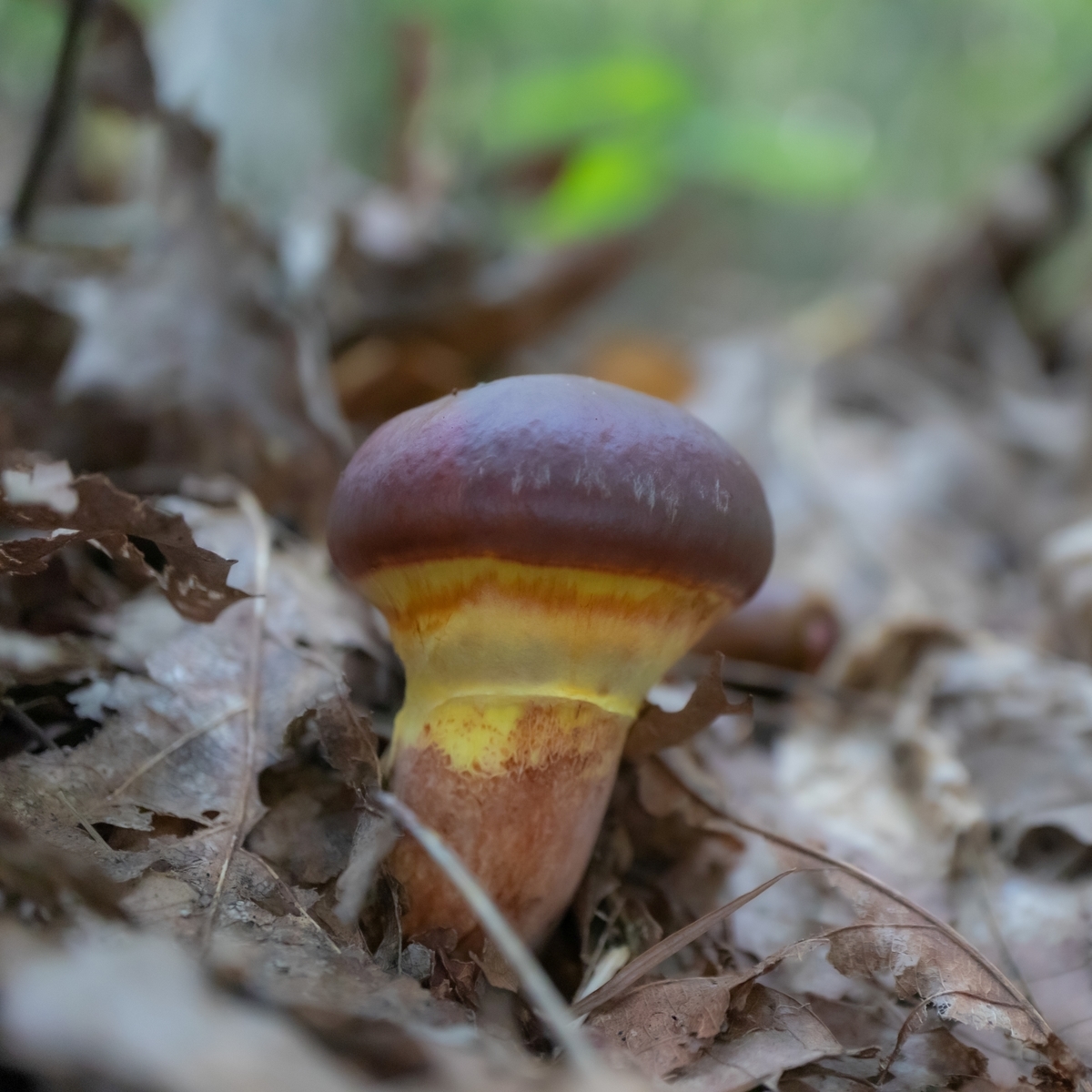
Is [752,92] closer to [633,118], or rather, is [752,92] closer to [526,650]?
[633,118]

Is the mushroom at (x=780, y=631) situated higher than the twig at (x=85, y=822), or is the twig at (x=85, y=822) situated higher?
the twig at (x=85, y=822)

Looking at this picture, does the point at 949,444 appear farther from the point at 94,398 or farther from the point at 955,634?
the point at 94,398

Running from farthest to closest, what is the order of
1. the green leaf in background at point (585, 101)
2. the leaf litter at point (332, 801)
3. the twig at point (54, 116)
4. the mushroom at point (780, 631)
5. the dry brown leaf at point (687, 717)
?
the green leaf in background at point (585, 101) → the mushroom at point (780, 631) → the twig at point (54, 116) → the dry brown leaf at point (687, 717) → the leaf litter at point (332, 801)

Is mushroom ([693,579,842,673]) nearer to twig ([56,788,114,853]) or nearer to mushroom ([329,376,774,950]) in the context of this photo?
mushroom ([329,376,774,950])

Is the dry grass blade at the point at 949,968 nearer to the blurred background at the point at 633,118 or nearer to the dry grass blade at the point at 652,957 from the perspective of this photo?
the dry grass blade at the point at 652,957

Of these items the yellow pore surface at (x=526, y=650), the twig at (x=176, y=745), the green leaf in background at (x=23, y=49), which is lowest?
the twig at (x=176, y=745)

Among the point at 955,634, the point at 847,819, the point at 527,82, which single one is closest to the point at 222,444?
the point at 847,819

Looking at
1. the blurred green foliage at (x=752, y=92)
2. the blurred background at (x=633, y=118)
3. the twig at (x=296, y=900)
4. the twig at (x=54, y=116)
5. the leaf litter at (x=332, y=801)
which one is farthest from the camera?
the blurred green foliage at (x=752, y=92)

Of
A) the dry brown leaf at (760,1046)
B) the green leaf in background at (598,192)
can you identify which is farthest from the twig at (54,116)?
the green leaf in background at (598,192)
